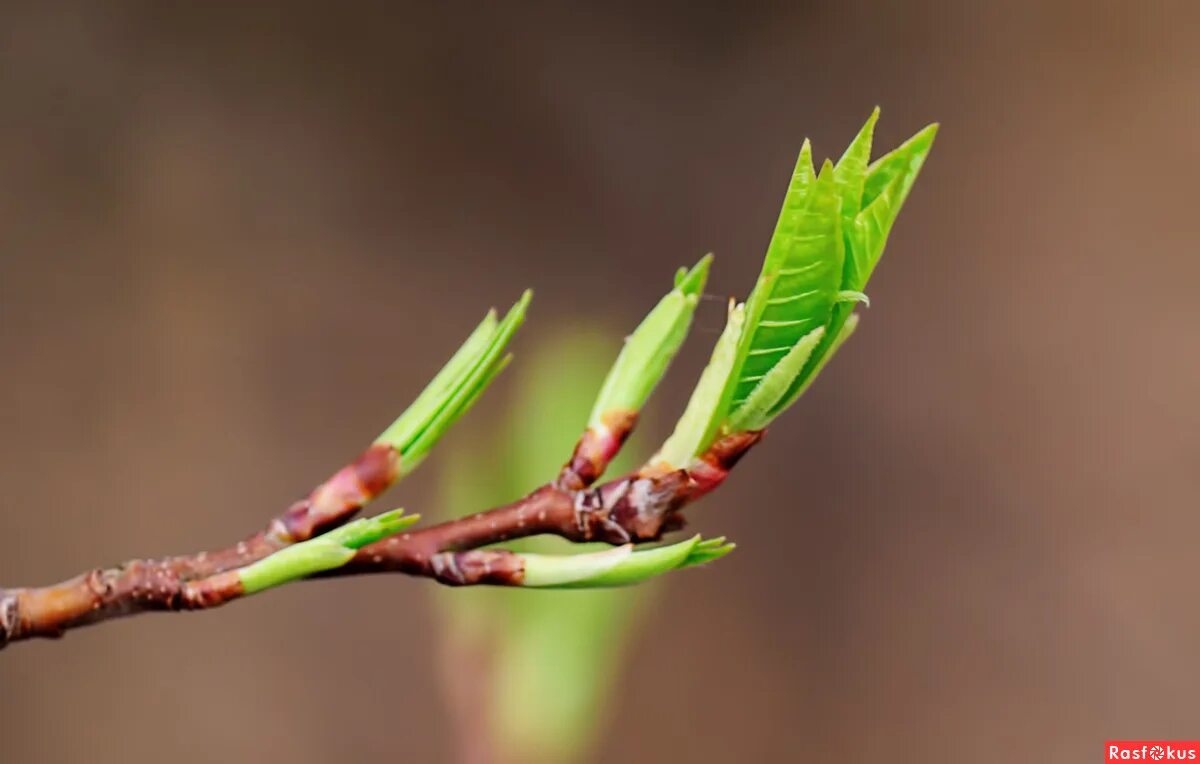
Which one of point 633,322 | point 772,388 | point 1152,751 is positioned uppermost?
point 633,322

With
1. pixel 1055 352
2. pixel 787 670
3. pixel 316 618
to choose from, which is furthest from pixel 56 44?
pixel 1055 352

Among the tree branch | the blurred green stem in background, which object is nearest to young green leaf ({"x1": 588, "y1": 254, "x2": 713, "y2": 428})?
the tree branch

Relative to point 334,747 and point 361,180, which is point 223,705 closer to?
point 334,747

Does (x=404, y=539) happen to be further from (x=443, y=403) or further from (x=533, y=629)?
(x=533, y=629)

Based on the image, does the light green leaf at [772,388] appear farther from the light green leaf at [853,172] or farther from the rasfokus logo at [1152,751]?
the rasfokus logo at [1152,751]

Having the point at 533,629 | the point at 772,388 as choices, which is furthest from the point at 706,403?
the point at 533,629
